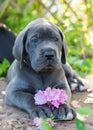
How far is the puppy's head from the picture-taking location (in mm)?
4121

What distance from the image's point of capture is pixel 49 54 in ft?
13.4

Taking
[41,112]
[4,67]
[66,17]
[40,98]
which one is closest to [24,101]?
[40,98]

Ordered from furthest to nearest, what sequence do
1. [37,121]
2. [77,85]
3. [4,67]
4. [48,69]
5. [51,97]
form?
[4,67]
[77,85]
[48,69]
[51,97]
[37,121]

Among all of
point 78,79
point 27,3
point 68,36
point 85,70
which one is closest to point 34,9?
point 27,3

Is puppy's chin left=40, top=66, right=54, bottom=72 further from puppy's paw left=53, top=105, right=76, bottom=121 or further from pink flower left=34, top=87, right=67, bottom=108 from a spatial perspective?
puppy's paw left=53, top=105, right=76, bottom=121

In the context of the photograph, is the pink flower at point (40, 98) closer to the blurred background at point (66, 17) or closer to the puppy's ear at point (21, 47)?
the puppy's ear at point (21, 47)

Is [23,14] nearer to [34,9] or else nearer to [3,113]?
[34,9]

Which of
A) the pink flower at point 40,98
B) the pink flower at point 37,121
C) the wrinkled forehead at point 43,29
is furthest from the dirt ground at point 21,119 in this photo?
the wrinkled forehead at point 43,29

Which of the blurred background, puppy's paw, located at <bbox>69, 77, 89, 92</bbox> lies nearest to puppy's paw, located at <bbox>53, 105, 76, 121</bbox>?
puppy's paw, located at <bbox>69, 77, 89, 92</bbox>

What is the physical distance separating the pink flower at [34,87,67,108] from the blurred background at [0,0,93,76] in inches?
94.9

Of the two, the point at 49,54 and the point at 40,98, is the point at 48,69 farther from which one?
the point at 40,98

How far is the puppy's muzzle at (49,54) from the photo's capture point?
13.4 ft

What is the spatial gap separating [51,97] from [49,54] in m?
0.39

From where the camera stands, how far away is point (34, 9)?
7875mm
